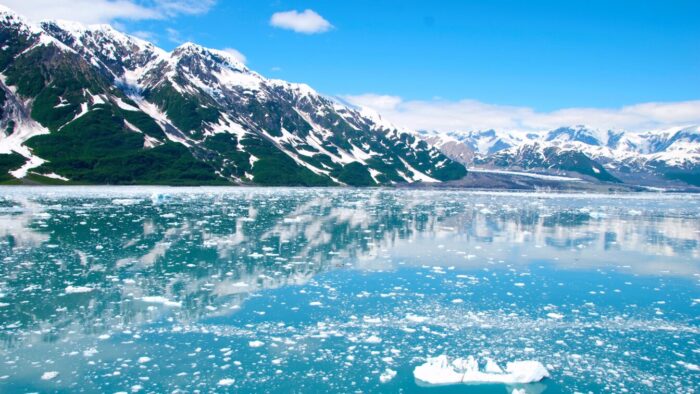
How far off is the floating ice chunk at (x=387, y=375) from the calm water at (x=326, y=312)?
8 cm

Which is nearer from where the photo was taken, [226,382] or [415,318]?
[226,382]

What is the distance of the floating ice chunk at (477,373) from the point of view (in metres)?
14.1

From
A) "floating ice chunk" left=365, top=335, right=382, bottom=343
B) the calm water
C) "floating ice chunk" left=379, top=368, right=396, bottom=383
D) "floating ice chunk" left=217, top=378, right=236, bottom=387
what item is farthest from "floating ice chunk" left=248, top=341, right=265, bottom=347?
"floating ice chunk" left=379, top=368, right=396, bottom=383

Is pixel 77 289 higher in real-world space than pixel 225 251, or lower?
higher

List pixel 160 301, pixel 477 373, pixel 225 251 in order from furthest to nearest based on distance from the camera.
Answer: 1. pixel 225 251
2. pixel 160 301
3. pixel 477 373

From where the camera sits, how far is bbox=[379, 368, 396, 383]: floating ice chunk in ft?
46.0

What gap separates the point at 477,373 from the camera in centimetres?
1439

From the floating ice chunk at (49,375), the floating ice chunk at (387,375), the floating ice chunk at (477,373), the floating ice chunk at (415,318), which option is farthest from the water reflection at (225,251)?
the floating ice chunk at (477,373)

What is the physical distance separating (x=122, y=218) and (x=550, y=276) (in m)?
41.7

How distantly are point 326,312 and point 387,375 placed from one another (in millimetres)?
6234

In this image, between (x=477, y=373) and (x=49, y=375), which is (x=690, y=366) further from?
(x=49, y=375)

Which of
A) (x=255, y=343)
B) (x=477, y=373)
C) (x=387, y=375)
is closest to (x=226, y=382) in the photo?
(x=255, y=343)

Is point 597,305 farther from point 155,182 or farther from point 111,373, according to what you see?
point 155,182

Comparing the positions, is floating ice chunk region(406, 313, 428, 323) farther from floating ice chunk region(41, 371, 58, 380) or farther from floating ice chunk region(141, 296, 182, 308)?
floating ice chunk region(41, 371, 58, 380)
